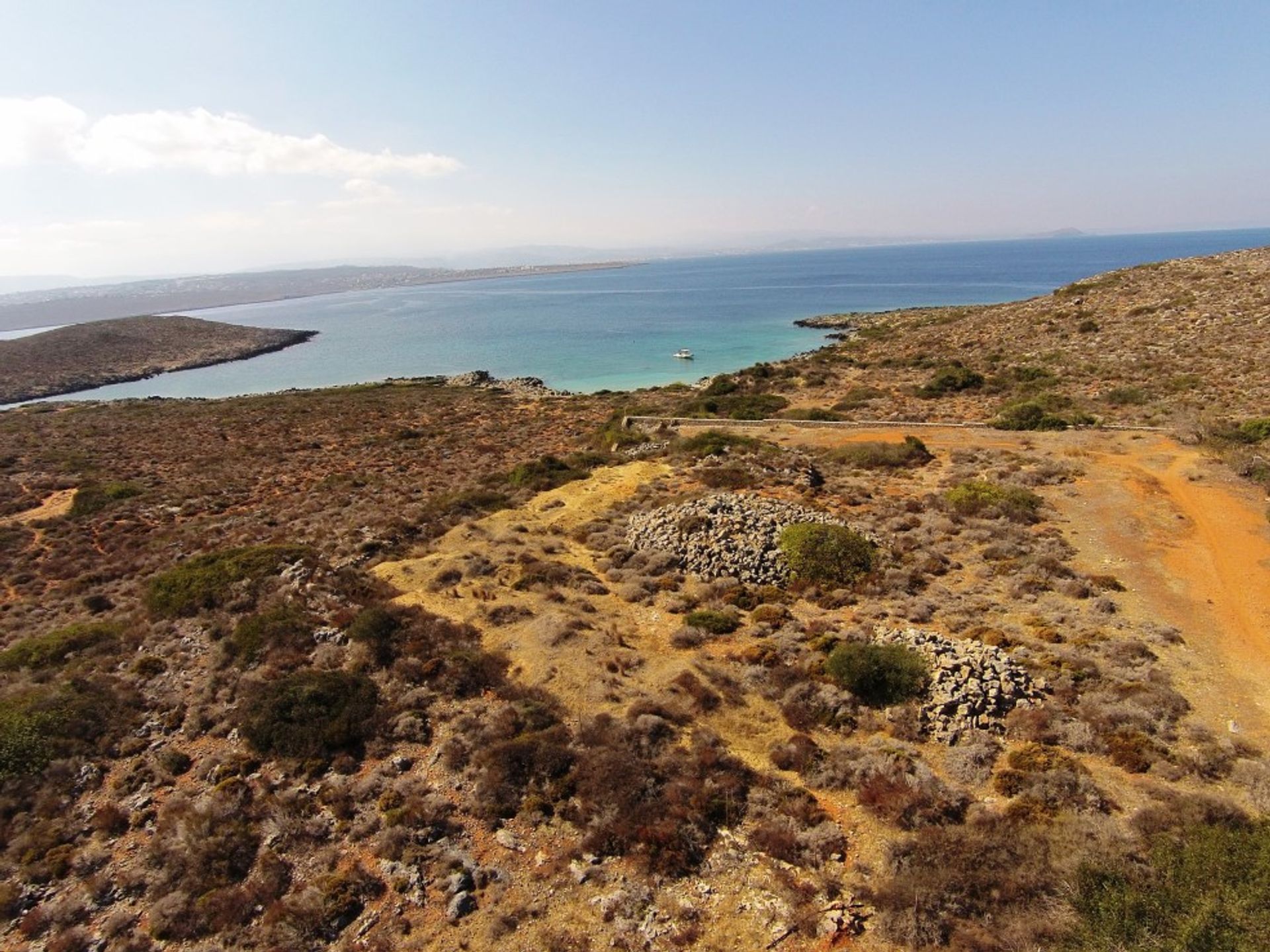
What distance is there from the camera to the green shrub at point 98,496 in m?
33.2

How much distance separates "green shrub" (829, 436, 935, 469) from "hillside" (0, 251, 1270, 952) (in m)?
0.38

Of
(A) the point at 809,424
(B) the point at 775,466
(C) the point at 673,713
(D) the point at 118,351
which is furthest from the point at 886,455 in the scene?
(D) the point at 118,351

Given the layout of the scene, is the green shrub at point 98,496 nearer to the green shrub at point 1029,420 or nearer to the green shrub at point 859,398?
the green shrub at point 859,398

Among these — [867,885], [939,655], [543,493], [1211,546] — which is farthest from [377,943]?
[1211,546]

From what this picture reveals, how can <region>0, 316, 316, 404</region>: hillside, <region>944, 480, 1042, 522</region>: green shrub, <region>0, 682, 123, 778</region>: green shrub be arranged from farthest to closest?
<region>0, 316, 316, 404</region>: hillside
<region>944, 480, 1042, 522</region>: green shrub
<region>0, 682, 123, 778</region>: green shrub

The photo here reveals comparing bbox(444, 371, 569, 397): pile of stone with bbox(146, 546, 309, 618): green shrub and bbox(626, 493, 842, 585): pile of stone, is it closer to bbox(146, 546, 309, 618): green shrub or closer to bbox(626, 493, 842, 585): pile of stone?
bbox(626, 493, 842, 585): pile of stone

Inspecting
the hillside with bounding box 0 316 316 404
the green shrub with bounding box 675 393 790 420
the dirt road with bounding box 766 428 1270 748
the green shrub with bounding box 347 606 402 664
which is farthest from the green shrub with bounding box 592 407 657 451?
the hillside with bounding box 0 316 316 404

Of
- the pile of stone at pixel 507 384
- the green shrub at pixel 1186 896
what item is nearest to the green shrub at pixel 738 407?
the pile of stone at pixel 507 384

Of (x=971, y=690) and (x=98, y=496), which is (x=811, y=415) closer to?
(x=971, y=690)

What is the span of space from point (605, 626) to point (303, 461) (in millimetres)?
36042

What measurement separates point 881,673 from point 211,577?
20165 millimetres

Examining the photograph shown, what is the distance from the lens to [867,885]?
29.4 ft

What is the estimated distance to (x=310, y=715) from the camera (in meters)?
13.2

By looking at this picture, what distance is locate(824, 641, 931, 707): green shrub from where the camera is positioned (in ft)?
42.8
